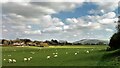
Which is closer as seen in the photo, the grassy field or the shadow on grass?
the shadow on grass

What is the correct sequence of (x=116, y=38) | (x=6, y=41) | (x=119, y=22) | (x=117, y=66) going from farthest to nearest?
1. (x=6, y=41)
2. (x=116, y=38)
3. (x=119, y=22)
4. (x=117, y=66)

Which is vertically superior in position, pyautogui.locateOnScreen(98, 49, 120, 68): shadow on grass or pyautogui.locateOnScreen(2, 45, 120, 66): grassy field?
pyautogui.locateOnScreen(98, 49, 120, 68): shadow on grass

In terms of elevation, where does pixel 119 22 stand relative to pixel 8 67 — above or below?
above

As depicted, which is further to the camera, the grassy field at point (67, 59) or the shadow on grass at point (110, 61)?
the grassy field at point (67, 59)

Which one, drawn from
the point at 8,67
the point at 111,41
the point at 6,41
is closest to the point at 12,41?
the point at 6,41

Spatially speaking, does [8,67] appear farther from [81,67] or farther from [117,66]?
[117,66]

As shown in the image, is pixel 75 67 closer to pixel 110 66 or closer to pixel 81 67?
pixel 81 67

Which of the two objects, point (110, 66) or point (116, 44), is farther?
point (116, 44)

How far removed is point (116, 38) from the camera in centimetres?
6097

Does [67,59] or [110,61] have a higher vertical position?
[110,61]

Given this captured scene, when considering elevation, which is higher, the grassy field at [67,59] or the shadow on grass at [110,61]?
the shadow on grass at [110,61]

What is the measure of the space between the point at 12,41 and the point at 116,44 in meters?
129

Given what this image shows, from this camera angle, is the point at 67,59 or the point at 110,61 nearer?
the point at 110,61

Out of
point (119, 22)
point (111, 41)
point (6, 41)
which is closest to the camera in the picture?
point (119, 22)
